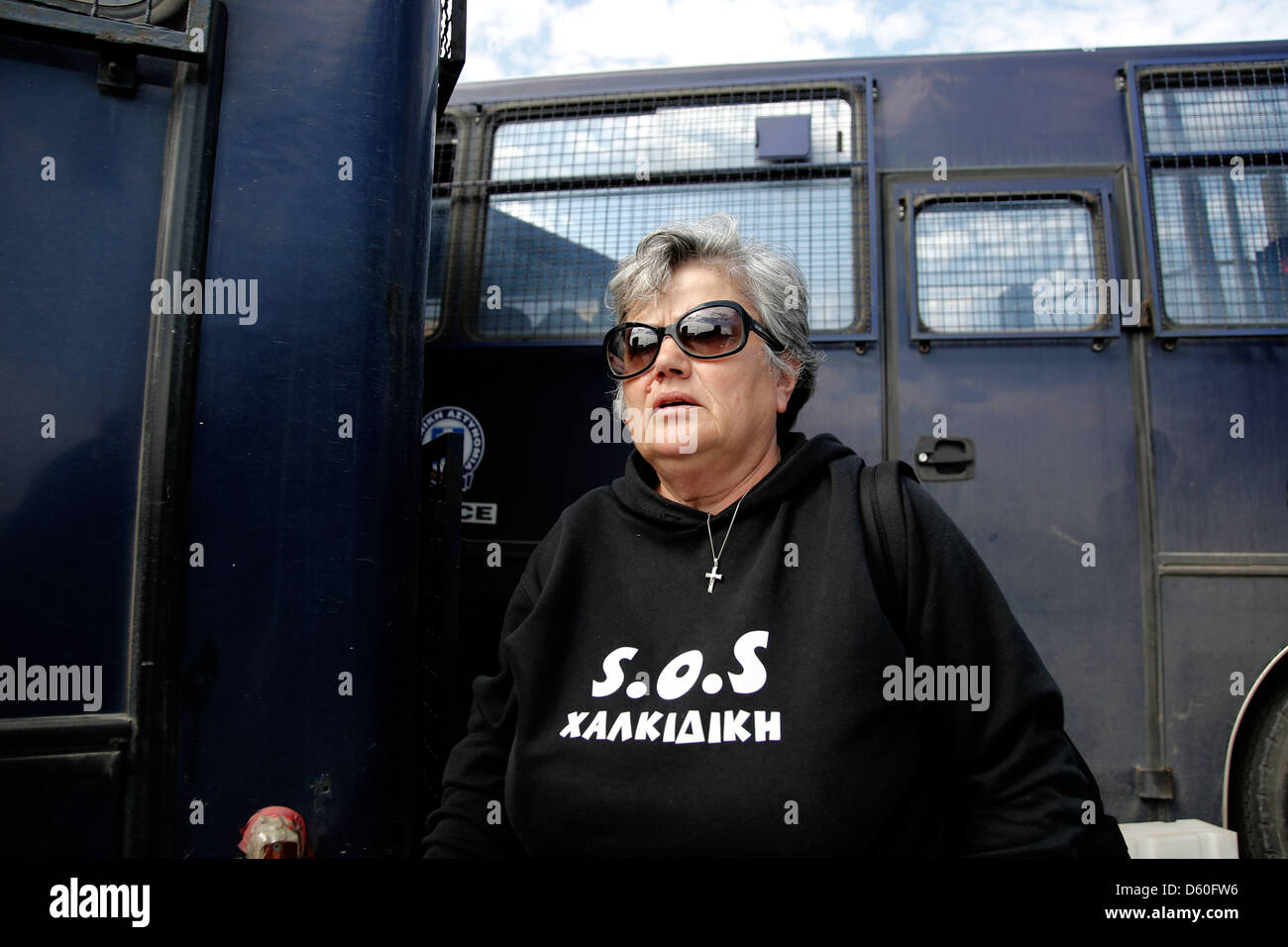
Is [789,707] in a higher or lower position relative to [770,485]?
lower

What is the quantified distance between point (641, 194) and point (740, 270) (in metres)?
1.54

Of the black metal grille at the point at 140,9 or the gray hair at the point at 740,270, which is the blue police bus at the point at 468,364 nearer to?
the black metal grille at the point at 140,9

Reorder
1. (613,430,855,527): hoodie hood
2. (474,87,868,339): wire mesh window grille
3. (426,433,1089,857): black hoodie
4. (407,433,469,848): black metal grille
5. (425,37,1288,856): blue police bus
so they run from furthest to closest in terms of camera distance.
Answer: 1. (474,87,868,339): wire mesh window grille
2. (425,37,1288,856): blue police bus
3. (407,433,469,848): black metal grille
4. (613,430,855,527): hoodie hood
5. (426,433,1089,857): black hoodie

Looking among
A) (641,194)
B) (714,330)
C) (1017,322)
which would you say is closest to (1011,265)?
(1017,322)

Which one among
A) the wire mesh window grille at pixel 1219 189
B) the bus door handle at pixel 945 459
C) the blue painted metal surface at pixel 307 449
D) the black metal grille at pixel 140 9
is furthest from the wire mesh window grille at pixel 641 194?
the black metal grille at pixel 140 9

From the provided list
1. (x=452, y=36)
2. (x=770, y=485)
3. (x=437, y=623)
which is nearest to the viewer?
(x=770, y=485)

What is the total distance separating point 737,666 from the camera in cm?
124

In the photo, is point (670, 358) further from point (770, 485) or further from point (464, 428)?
point (464, 428)

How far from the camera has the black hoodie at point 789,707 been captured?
3.76ft

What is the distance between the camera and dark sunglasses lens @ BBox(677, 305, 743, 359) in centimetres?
147

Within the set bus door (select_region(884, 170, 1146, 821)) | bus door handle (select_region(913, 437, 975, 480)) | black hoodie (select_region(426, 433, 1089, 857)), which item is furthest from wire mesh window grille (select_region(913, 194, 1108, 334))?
black hoodie (select_region(426, 433, 1089, 857))

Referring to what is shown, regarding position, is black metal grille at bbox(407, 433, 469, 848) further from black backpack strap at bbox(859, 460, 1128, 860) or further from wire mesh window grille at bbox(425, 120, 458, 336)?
black backpack strap at bbox(859, 460, 1128, 860)

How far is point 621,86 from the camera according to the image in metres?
3.02

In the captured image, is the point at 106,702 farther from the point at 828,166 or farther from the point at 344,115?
the point at 828,166
